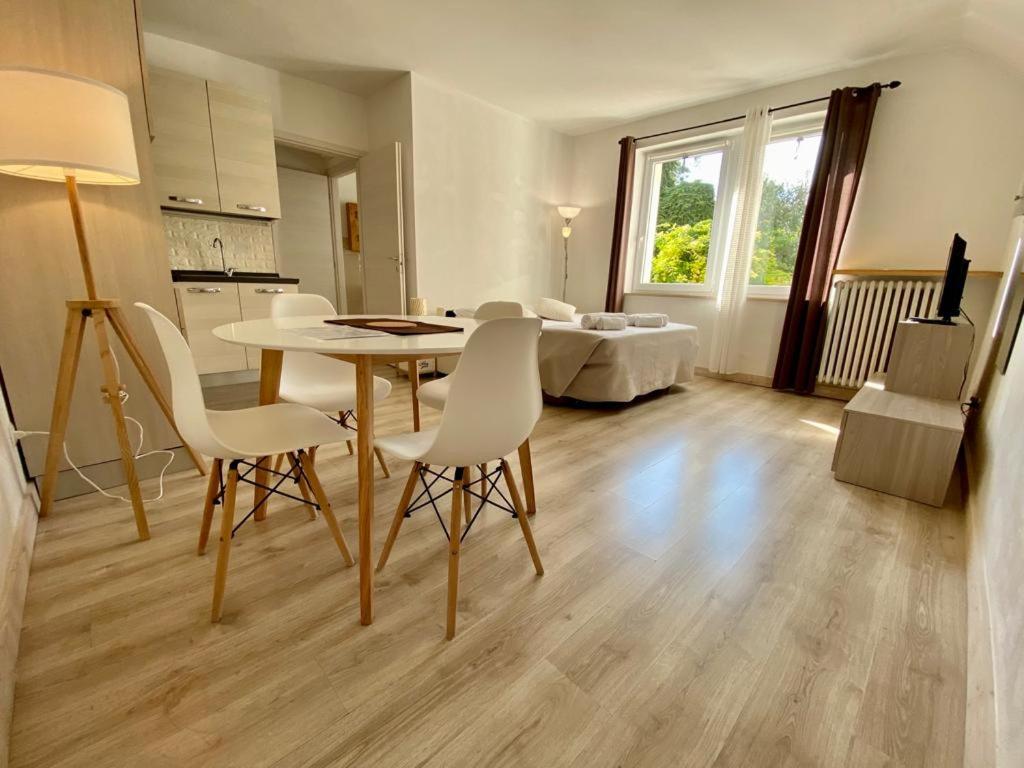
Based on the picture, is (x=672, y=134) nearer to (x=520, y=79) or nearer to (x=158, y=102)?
(x=520, y=79)

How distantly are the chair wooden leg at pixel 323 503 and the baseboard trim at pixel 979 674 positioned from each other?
5.03 feet

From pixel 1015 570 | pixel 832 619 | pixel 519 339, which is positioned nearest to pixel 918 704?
pixel 832 619

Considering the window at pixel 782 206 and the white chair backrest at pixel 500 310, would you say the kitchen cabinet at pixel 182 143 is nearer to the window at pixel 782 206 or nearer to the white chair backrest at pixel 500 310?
the white chair backrest at pixel 500 310

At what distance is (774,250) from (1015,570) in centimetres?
353

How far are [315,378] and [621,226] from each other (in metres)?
3.89

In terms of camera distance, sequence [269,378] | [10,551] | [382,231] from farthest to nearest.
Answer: [382,231] < [269,378] < [10,551]

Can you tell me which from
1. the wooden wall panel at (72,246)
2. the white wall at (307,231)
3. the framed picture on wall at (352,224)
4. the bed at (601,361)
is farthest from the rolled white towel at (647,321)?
the framed picture on wall at (352,224)

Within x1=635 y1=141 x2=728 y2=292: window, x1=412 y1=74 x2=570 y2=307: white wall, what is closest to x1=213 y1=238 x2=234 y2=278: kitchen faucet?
x1=412 y1=74 x2=570 y2=307: white wall

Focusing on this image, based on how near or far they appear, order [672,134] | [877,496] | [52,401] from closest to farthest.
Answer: [52,401] → [877,496] → [672,134]

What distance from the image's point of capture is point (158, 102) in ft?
9.62

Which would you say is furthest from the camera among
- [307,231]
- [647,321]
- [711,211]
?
[307,231]

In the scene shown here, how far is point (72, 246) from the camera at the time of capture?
1645 millimetres

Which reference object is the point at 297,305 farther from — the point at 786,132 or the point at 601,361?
the point at 786,132

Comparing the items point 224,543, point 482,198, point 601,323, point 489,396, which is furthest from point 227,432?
point 482,198
